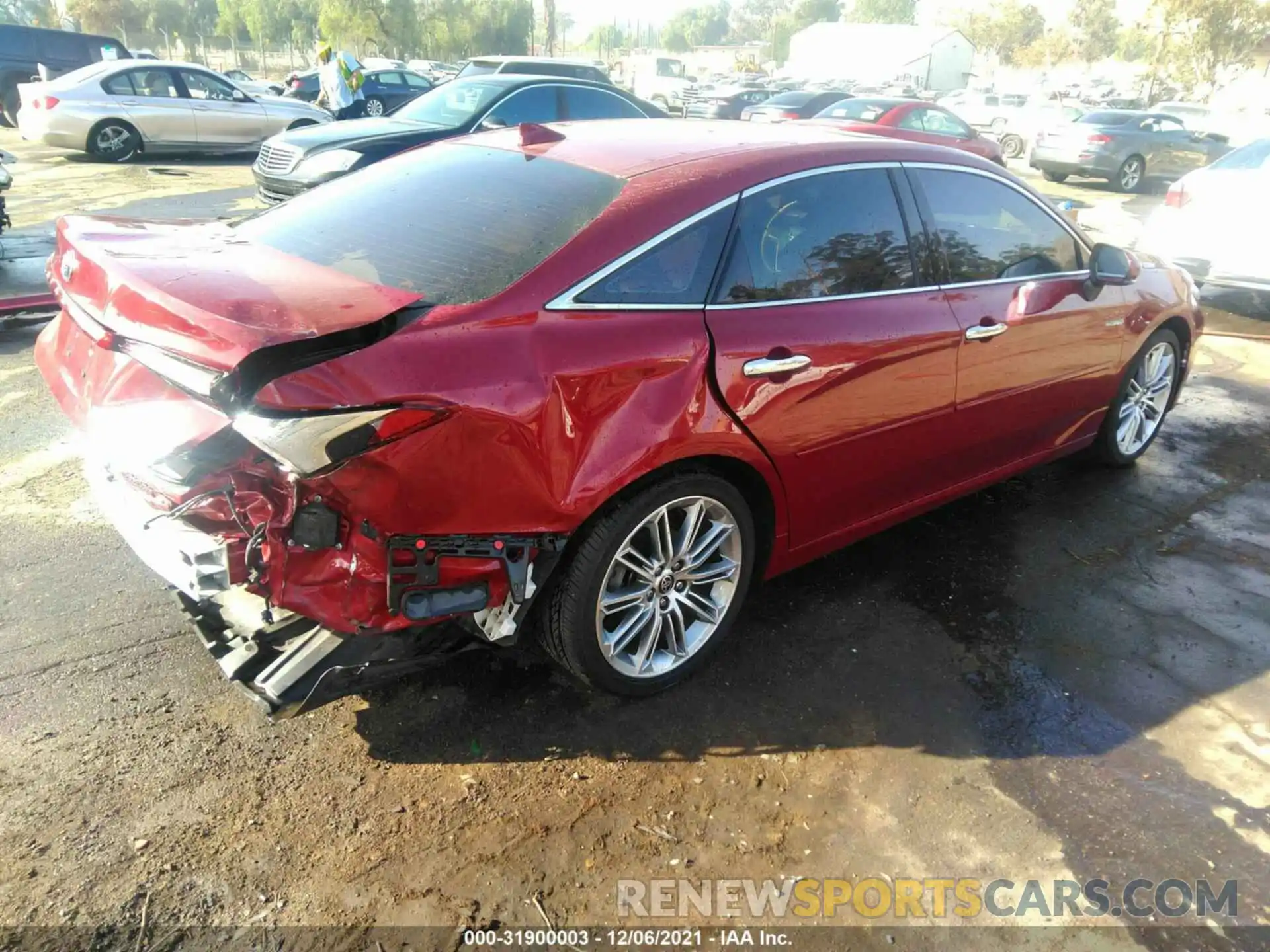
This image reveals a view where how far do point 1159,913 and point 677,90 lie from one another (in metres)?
32.3

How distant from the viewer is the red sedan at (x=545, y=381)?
2.23 metres

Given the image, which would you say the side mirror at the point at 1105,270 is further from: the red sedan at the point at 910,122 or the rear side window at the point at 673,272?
the red sedan at the point at 910,122

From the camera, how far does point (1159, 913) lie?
2.29 meters

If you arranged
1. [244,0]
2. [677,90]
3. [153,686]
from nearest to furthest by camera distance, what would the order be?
[153,686], [677,90], [244,0]

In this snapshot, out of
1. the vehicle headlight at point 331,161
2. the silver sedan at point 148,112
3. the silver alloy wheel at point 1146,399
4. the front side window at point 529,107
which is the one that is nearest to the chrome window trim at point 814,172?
the silver alloy wheel at point 1146,399

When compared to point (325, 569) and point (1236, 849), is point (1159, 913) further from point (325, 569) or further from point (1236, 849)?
point (325, 569)

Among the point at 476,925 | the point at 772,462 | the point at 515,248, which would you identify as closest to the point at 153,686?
the point at 476,925

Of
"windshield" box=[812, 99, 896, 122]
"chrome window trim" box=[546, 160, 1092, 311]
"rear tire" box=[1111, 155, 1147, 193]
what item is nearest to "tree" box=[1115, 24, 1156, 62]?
"rear tire" box=[1111, 155, 1147, 193]

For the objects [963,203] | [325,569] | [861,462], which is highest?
[963,203]

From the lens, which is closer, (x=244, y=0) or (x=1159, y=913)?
(x=1159, y=913)

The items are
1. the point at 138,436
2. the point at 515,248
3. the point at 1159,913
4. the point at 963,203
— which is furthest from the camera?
the point at 963,203

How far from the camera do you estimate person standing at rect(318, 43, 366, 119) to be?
14289 mm

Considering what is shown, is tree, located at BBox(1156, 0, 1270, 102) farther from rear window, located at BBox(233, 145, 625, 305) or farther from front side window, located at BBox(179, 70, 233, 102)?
rear window, located at BBox(233, 145, 625, 305)

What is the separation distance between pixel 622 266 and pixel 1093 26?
278ft
